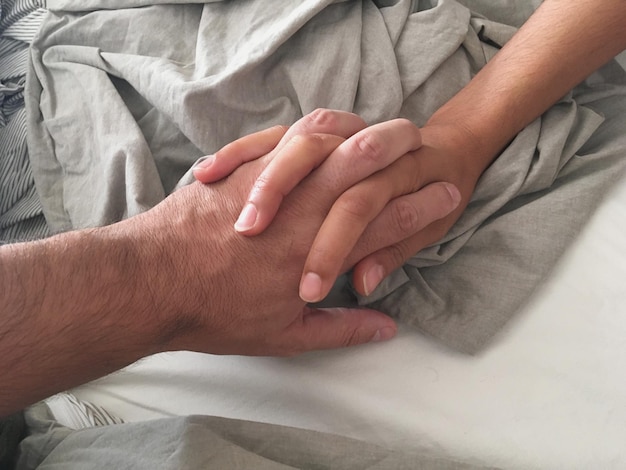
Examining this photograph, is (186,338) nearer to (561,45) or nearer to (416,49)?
(416,49)

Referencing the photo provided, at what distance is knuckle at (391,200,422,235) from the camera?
68cm

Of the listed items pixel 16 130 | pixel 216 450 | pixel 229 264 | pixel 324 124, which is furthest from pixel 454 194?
pixel 16 130

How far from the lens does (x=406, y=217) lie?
680 mm

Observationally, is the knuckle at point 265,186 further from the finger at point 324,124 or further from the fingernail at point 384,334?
the fingernail at point 384,334

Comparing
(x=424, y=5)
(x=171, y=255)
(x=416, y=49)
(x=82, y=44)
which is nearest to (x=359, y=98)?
(x=416, y=49)

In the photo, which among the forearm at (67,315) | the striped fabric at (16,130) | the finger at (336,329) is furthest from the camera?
the striped fabric at (16,130)

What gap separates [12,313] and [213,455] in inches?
9.9

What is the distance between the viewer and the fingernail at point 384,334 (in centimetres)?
70

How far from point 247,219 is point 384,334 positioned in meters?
0.22

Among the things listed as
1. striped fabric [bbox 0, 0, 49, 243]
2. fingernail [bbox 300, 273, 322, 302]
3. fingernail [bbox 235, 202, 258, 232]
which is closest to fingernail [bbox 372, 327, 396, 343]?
fingernail [bbox 300, 273, 322, 302]

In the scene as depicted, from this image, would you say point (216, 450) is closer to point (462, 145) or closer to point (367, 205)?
point (367, 205)

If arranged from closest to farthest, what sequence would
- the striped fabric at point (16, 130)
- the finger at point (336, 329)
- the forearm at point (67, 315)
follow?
1. the forearm at point (67, 315)
2. the finger at point (336, 329)
3. the striped fabric at point (16, 130)

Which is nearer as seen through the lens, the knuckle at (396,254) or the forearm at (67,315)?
the forearm at (67,315)

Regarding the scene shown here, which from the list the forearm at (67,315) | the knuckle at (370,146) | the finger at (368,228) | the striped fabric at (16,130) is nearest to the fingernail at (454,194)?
the finger at (368,228)
